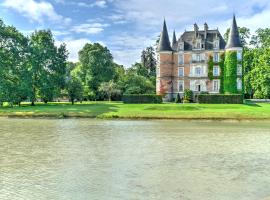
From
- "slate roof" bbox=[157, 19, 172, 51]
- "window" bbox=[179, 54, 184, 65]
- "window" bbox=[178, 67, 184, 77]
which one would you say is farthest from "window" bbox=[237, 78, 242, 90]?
"slate roof" bbox=[157, 19, 172, 51]

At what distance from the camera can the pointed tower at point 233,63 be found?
61438 mm

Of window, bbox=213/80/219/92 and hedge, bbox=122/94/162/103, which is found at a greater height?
window, bbox=213/80/219/92

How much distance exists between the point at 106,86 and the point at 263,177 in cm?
6087

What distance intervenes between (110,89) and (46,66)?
14932mm

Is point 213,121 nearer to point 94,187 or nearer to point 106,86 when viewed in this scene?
point 94,187

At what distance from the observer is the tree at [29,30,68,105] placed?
5625 centimetres

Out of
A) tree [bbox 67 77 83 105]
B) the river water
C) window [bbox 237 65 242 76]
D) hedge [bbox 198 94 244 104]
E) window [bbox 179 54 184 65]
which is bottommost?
the river water

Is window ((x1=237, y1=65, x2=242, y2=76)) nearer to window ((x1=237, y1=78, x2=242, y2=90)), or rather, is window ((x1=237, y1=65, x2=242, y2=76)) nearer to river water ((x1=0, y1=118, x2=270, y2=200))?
A: window ((x1=237, y1=78, x2=242, y2=90))

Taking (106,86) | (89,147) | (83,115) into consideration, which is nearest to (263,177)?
(89,147)

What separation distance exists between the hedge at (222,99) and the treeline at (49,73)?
54.2 feet

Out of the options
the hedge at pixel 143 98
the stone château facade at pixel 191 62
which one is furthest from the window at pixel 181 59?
the hedge at pixel 143 98

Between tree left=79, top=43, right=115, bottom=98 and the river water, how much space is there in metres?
57.0

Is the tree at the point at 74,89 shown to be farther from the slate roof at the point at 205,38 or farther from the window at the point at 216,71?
the window at the point at 216,71

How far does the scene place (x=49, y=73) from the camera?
5956 cm
